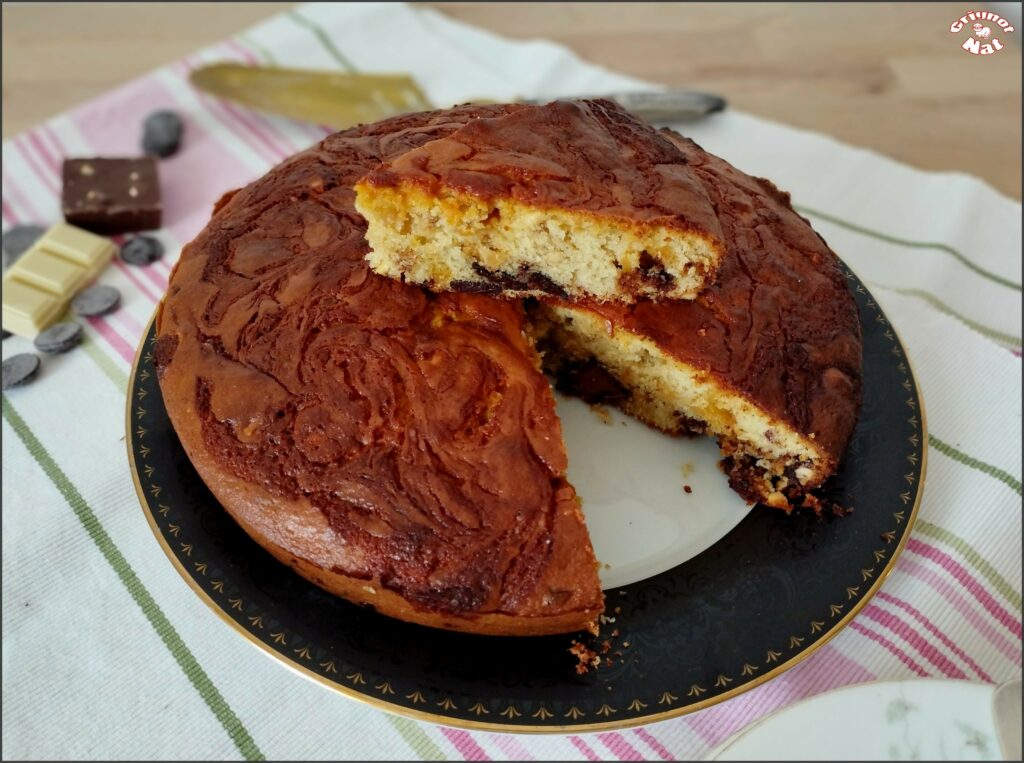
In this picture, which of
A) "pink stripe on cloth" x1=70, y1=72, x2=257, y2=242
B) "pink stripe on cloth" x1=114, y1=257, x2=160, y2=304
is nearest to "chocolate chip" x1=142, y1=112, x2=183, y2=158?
"pink stripe on cloth" x1=70, y1=72, x2=257, y2=242

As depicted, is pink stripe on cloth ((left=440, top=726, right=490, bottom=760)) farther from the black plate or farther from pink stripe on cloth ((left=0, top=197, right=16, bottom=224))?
pink stripe on cloth ((left=0, top=197, right=16, bottom=224))

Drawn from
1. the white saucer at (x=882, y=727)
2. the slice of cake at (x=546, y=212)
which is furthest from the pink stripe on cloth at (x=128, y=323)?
the white saucer at (x=882, y=727)

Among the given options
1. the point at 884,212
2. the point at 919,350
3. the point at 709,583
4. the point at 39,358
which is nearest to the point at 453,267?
the point at 709,583

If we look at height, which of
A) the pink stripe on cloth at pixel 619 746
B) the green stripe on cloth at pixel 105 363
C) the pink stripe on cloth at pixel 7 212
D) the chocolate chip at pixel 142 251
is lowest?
the pink stripe on cloth at pixel 619 746

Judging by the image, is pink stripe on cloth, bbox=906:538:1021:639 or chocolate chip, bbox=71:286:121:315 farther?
chocolate chip, bbox=71:286:121:315

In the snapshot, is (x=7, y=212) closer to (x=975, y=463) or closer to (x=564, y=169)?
(x=564, y=169)

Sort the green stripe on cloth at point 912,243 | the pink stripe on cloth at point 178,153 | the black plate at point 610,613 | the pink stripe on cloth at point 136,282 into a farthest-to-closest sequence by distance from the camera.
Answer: the pink stripe on cloth at point 178,153
the green stripe on cloth at point 912,243
the pink stripe on cloth at point 136,282
the black plate at point 610,613

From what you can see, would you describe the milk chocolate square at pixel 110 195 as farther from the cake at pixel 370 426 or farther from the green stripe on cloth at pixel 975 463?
the green stripe on cloth at pixel 975 463
